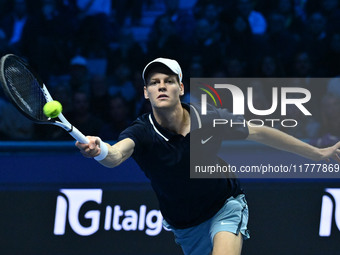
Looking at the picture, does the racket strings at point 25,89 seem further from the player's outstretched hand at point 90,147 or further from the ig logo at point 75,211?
the ig logo at point 75,211

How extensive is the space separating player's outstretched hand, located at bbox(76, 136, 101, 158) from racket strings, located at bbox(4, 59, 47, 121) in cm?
37

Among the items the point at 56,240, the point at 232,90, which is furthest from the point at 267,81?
the point at 56,240

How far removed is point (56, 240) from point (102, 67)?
11.8 ft

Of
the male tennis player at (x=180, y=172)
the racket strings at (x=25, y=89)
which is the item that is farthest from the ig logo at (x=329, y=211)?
the racket strings at (x=25, y=89)

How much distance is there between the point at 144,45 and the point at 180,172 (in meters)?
5.89

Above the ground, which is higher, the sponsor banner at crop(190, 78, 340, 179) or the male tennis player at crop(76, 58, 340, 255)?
the sponsor banner at crop(190, 78, 340, 179)

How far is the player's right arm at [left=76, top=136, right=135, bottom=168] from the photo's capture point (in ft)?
12.4

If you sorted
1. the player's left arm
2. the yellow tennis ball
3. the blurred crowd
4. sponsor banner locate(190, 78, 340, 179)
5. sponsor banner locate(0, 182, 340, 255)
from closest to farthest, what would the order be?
the yellow tennis ball → sponsor banner locate(190, 78, 340, 179) → the player's left arm → sponsor banner locate(0, 182, 340, 255) → the blurred crowd

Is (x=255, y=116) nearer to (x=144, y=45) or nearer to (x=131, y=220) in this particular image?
(x=131, y=220)

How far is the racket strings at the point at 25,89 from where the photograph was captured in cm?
383

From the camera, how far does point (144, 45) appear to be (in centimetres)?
1017

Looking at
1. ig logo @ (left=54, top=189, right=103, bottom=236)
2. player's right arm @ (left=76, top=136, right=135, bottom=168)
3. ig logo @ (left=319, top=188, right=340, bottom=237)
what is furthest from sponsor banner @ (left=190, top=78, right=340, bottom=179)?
ig logo @ (left=54, top=189, right=103, bottom=236)

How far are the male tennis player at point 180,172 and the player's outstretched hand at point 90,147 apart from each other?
45 centimetres

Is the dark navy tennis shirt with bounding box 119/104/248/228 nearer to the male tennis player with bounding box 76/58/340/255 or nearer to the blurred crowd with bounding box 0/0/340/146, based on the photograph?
the male tennis player with bounding box 76/58/340/255
